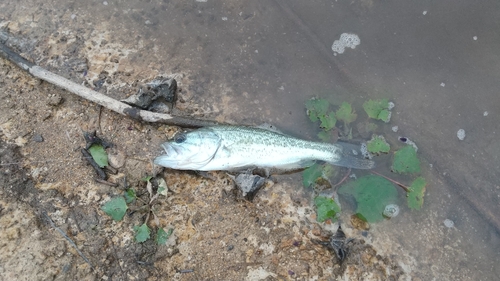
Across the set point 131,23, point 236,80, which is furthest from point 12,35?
point 236,80

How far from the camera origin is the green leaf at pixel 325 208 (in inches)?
148

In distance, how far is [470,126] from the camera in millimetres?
4188

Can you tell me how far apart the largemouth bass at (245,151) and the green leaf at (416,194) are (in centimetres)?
48

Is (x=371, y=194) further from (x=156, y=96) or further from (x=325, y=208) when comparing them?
(x=156, y=96)

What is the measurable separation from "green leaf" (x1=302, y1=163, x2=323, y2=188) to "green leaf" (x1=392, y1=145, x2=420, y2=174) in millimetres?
810

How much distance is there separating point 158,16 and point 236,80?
50.6 inches

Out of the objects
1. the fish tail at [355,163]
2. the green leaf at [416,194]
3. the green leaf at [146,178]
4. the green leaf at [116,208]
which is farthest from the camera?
the fish tail at [355,163]

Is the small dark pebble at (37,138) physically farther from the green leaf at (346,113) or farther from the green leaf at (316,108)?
the green leaf at (346,113)

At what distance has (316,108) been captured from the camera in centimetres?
422

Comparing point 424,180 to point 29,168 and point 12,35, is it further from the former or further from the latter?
point 12,35

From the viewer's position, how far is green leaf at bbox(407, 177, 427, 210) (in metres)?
3.93

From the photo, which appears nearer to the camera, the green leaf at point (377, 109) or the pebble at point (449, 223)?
the pebble at point (449, 223)

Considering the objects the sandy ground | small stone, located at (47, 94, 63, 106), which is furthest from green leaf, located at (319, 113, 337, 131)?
small stone, located at (47, 94, 63, 106)

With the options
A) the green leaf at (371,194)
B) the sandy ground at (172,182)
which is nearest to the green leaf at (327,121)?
the sandy ground at (172,182)
